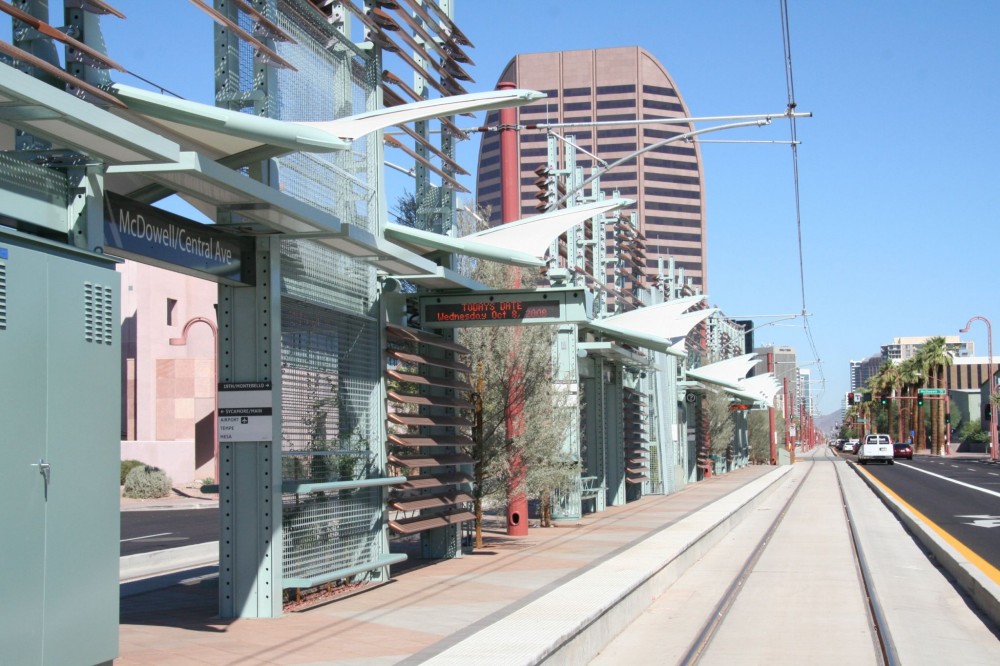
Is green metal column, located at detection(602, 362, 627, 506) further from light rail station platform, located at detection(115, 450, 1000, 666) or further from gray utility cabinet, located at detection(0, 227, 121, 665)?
gray utility cabinet, located at detection(0, 227, 121, 665)

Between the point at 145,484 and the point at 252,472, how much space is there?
97.9 feet

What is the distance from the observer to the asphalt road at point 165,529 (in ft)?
70.4

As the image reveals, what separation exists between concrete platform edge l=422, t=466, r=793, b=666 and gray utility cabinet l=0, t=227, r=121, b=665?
8.00ft

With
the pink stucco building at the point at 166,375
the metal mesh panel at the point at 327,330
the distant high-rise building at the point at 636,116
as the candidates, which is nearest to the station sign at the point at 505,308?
the metal mesh panel at the point at 327,330

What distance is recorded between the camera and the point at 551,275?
20.8 meters

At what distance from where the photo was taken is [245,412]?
1081 cm

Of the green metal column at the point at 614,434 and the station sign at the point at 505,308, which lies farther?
the green metal column at the point at 614,434

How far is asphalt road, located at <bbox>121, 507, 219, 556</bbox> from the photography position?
21.5 m

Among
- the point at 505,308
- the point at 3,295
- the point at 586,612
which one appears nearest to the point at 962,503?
the point at 505,308

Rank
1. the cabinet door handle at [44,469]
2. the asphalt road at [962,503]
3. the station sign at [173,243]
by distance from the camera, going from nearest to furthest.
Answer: the cabinet door handle at [44,469] → the station sign at [173,243] → the asphalt road at [962,503]

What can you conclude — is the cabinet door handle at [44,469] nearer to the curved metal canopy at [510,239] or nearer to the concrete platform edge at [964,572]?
the curved metal canopy at [510,239]

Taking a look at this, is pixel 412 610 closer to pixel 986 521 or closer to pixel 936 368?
pixel 986 521

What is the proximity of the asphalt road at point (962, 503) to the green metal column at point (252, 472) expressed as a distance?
1077 cm

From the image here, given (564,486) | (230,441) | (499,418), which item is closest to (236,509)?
(230,441)
